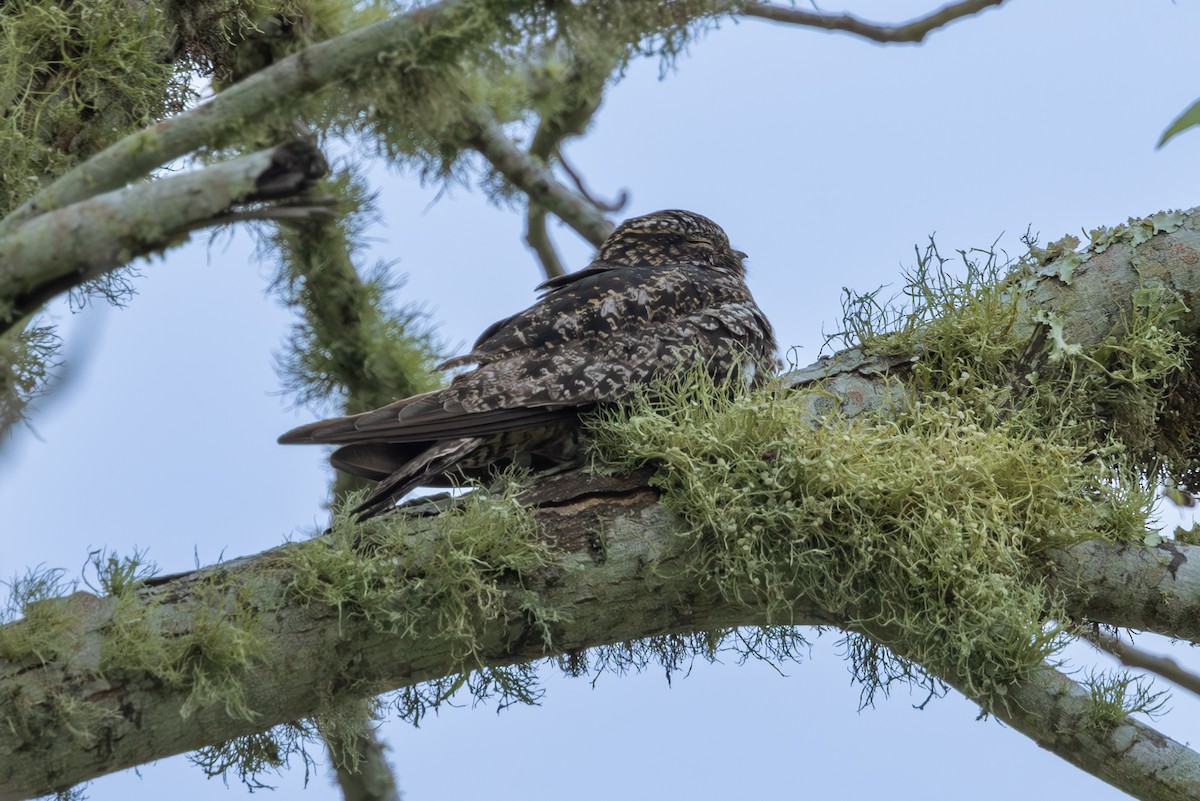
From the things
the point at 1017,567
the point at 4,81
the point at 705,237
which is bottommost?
the point at 1017,567

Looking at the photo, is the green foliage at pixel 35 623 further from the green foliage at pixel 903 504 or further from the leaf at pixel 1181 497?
the leaf at pixel 1181 497

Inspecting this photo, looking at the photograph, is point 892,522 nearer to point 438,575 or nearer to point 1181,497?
A: point 438,575

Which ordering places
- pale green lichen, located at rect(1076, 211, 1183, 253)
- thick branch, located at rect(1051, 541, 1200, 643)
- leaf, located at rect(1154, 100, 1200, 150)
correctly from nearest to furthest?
1. leaf, located at rect(1154, 100, 1200, 150)
2. thick branch, located at rect(1051, 541, 1200, 643)
3. pale green lichen, located at rect(1076, 211, 1183, 253)

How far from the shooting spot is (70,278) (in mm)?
1693

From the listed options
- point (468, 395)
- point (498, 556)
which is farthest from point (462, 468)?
point (498, 556)

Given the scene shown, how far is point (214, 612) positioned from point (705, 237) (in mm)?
2328

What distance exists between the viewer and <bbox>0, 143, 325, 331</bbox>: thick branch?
5.35 feet

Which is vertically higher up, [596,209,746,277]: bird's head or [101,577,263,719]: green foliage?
[596,209,746,277]: bird's head

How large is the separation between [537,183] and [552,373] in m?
1.57

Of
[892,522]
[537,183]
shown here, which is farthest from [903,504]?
[537,183]

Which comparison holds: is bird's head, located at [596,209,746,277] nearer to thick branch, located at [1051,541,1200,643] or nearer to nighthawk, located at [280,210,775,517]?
nighthawk, located at [280,210,775,517]

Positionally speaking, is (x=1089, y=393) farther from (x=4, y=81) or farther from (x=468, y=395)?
(x=4, y=81)

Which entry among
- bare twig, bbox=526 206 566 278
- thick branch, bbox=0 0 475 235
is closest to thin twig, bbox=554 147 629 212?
bare twig, bbox=526 206 566 278

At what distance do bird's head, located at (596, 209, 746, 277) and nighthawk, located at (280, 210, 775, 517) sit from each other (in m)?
0.45
